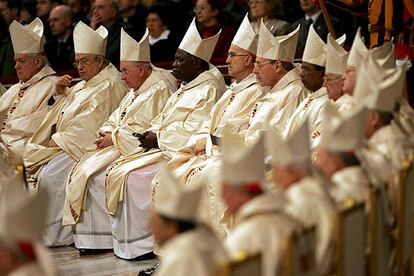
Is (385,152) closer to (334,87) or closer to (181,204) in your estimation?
(334,87)

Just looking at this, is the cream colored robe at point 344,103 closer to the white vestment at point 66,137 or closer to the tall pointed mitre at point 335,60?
the tall pointed mitre at point 335,60

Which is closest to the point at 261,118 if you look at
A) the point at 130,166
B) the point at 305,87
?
the point at 305,87

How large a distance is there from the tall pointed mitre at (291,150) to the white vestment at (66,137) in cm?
468

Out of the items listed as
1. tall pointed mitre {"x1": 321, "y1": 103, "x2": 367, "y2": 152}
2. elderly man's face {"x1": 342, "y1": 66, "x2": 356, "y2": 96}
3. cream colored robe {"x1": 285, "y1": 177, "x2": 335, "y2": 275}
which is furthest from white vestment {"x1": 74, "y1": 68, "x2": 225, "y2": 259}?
cream colored robe {"x1": 285, "y1": 177, "x2": 335, "y2": 275}

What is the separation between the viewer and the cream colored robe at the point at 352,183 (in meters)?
6.16

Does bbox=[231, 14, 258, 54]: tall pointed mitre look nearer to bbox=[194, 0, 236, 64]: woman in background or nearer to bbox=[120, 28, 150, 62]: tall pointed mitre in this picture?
bbox=[120, 28, 150, 62]: tall pointed mitre

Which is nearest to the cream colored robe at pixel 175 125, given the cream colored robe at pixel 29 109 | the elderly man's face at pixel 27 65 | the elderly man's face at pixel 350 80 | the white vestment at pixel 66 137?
the white vestment at pixel 66 137

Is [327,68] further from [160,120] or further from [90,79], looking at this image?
[90,79]

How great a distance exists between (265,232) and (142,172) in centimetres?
440

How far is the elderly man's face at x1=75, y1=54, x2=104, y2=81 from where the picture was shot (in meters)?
10.5

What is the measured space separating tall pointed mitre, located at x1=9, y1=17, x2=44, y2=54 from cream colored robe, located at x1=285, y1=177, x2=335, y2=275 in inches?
216

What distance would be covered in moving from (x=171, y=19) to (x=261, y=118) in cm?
297

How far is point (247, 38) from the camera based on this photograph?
31.6 ft

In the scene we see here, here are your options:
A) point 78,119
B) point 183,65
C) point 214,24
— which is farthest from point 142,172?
point 214,24
